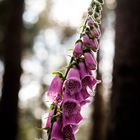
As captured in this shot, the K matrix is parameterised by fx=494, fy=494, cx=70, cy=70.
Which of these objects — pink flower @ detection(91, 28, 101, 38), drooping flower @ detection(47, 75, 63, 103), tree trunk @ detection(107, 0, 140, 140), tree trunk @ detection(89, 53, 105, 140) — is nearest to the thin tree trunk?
tree trunk @ detection(89, 53, 105, 140)

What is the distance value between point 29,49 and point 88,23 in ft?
86.8

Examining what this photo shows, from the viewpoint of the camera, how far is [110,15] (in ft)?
78.5

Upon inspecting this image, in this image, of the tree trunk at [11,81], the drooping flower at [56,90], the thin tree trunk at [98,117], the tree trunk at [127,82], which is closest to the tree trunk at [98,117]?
the thin tree trunk at [98,117]

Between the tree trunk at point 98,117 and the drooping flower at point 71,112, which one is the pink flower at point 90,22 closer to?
the drooping flower at point 71,112

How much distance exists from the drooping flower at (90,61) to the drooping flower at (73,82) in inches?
2.2

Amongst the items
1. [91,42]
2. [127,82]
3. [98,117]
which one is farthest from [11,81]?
[98,117]

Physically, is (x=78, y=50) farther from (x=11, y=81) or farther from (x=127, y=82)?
(x=11, y=81)

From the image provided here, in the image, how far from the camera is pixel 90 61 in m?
2.09

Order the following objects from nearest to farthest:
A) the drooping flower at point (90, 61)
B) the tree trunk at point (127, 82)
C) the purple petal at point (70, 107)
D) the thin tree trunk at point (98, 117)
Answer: the purple petal at point (70, 107), the drooping flower at point (90, 61), the tree trunk at point (127, 82), the thin tree trunk at point (98, 117)

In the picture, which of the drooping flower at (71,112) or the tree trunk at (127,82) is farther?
the tree trunk at (127,82)

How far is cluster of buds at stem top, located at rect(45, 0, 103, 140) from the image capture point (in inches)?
79.8

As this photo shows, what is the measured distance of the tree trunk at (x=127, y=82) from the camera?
6.56 metres

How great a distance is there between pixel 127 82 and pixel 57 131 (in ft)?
15.2

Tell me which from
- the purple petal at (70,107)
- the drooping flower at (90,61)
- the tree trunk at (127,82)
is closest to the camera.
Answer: the purple petal at (70,107)
